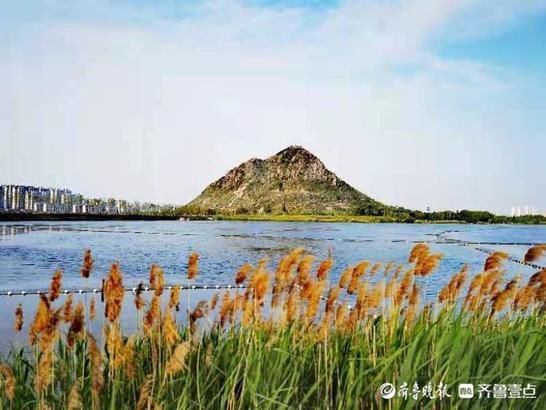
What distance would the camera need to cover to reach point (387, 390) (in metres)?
4.14

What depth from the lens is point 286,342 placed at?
15.7ft

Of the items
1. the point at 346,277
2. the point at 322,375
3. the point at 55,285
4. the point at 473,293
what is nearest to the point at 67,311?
the point at 55,285

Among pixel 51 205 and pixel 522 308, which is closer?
pixel 522 308

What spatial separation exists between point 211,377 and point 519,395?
74.6 inches

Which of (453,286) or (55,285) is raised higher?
(55,285)

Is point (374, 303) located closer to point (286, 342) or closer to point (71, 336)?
point (286, 342)

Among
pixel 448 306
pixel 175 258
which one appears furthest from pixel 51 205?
pixel 448 306

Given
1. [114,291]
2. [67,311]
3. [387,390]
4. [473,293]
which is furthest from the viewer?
[473,293]

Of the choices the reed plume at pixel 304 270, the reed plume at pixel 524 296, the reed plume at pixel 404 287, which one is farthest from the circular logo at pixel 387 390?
the reed plume at pixel 524 296

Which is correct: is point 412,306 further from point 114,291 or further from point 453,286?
point 114,291

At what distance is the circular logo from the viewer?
13.1 feet

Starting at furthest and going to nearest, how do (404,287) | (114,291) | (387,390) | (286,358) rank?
1. (404,287)
2. (286,358)
3. (387,390)
4. (114,291)

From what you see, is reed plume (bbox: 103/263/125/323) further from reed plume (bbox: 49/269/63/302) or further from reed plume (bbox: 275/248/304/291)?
reed plume (bbox: 275/248/304/291)

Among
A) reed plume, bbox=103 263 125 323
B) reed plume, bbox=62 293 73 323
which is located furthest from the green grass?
reed plume, bbox=103 263 125 323
